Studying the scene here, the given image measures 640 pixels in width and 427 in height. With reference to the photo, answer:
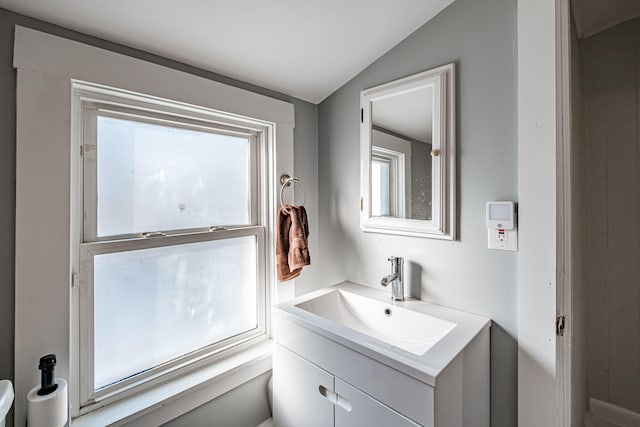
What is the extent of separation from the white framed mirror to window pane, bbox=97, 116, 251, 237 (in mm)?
622

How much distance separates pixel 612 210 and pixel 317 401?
5.76 feet

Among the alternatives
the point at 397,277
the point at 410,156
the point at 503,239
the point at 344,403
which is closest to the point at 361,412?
the point at 344,403

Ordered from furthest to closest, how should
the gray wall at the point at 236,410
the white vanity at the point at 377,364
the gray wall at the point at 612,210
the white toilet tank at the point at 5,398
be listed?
the gray wall at the point at 612,210 → the gray wall at the point at 236,410 → the white vanity at the point at 377,364 → the white toilet tank at the point at 5,398

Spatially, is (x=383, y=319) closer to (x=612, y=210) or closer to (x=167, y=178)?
(x=167, y=178)

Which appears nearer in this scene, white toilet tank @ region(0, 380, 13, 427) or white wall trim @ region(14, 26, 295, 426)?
white toilet tank @ region(0, 380, 13, 427)

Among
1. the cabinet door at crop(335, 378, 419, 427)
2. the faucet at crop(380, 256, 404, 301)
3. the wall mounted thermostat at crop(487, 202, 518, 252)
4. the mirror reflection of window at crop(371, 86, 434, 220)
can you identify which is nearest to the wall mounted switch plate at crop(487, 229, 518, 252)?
the wall mounted thermostat at crop(487, 202, 518, 252)

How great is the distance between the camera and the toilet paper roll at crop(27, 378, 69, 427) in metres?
0.75

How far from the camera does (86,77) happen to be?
910mm

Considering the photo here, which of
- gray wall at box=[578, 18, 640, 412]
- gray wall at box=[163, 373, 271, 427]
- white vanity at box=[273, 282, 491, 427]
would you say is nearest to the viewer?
white vanity at box=[273, 282, 491, 427]

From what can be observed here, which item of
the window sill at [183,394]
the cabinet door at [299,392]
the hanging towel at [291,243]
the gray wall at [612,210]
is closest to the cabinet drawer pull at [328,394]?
the cabinet door at [299,392]

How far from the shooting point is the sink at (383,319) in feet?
3.60

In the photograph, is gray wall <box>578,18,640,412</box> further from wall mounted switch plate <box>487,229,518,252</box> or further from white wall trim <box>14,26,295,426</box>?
white wall trim <box>14,26,295,426</box>

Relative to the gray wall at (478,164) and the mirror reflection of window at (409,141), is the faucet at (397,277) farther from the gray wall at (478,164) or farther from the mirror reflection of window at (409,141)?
the mirror reflection of window at (409,141)

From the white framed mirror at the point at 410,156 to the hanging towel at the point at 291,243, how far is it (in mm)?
320
